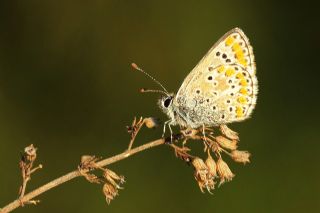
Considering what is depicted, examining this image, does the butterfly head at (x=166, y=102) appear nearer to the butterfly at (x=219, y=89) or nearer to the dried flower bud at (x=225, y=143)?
the butterfly at (x=219, y=89)

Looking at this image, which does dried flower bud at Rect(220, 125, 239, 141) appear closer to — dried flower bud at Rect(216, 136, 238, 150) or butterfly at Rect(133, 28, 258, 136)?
dried flower bud at Rect(216, 136, 238, 150)

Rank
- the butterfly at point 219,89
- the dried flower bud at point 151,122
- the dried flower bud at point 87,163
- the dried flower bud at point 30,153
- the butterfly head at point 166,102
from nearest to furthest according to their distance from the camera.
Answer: the dried flower bud at point 87,163 < the dried flower bud at point 30,153 < the dried flower bud at point 151,122 < the butterfly at point 219,89 < the butterfly head at point 166,102

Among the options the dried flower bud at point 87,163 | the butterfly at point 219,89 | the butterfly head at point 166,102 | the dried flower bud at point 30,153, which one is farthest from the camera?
the butterfly head at point 166,102

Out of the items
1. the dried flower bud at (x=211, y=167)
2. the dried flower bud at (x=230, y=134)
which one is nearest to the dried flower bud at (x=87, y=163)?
the dried flower bud at (x=211, y=167)

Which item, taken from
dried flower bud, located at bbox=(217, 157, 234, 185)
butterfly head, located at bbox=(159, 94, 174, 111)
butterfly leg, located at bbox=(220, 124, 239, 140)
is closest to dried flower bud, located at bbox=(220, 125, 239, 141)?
butterfly leg, located at bbox=(220, 124, 239, 140)

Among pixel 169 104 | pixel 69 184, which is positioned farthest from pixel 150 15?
pixel 169 104

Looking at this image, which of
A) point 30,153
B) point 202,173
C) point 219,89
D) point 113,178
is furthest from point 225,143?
point 30,153

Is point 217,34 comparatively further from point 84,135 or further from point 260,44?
point 84,135
